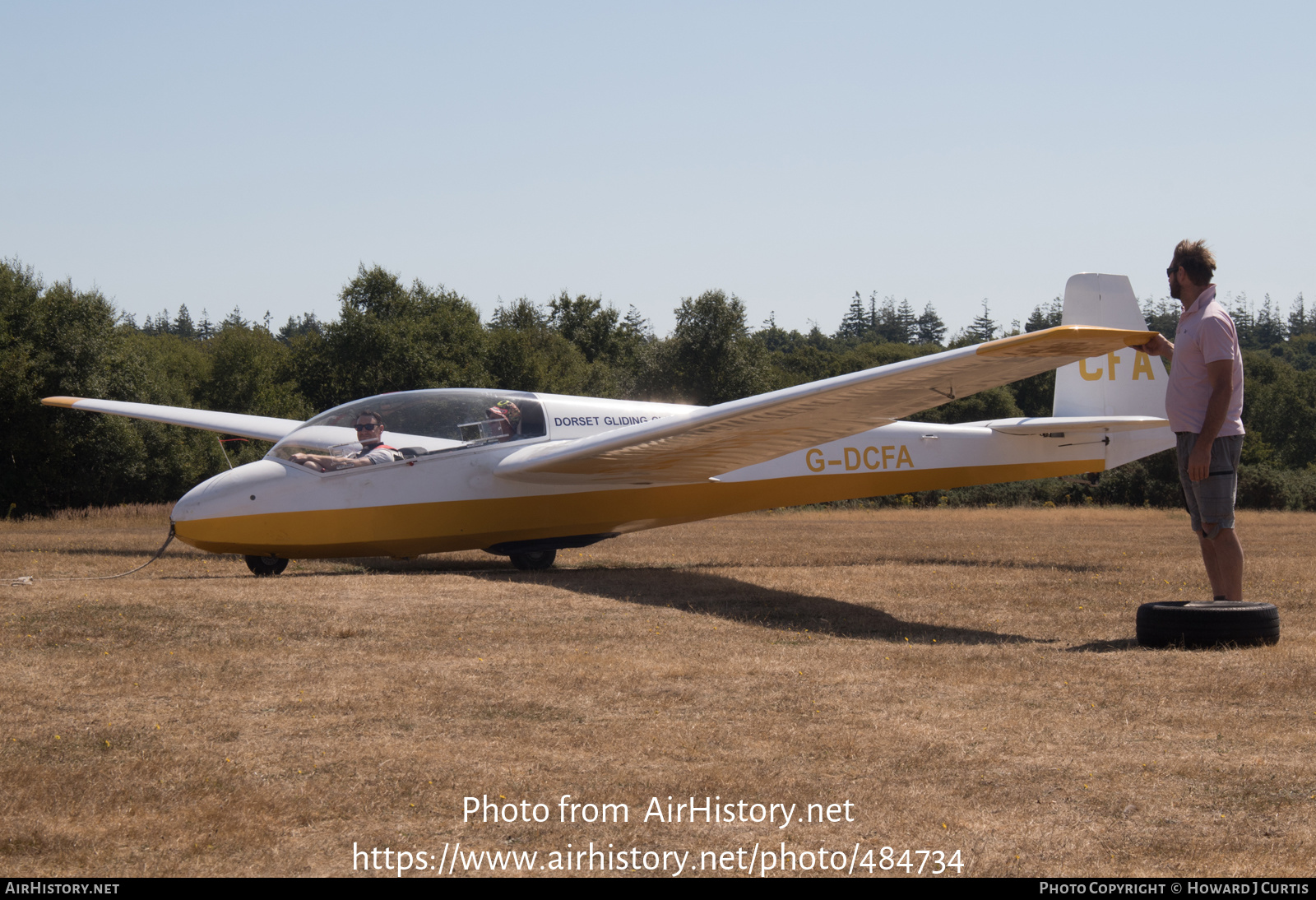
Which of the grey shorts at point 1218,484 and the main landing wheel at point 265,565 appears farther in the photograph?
the main landing wheel at point 265,565

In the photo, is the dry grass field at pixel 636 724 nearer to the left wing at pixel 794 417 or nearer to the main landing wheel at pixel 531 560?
the left wing at pixel 794 417

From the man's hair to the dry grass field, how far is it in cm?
248

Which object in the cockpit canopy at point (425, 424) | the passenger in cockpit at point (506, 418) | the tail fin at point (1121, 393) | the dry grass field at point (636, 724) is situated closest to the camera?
the dry grass field at point (636, 724)

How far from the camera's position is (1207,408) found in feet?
21.3

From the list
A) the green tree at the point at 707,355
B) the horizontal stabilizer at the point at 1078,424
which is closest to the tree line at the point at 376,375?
the green tree at the point at 707,355

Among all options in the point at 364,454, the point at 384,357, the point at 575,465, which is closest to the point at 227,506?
the point at 364,454

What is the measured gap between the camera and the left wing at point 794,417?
7035 mm

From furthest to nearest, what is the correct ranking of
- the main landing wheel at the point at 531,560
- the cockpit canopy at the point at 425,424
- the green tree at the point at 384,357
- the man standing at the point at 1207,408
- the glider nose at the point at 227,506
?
the green tree at the point at 384,357 < the main landing wheel at the point at 531,560 < the cockpit canopy at the point at 425,424 < the glider nose at the point at 227,506 < the man standing at the point at 1207,408

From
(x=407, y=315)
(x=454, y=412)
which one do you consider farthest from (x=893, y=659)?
(x=407, y=315)

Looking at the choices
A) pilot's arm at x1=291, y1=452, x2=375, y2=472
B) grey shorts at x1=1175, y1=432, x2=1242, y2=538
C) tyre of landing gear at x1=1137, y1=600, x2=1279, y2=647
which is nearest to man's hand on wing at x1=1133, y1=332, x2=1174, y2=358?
grey shorts at x1=1175, y1=432, x2=1242, y2=538

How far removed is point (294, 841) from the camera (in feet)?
11.3

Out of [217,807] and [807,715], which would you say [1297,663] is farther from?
[217,807]

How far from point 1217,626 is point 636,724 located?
Answer: 13.3ft

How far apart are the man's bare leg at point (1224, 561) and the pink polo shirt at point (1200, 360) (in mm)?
692
